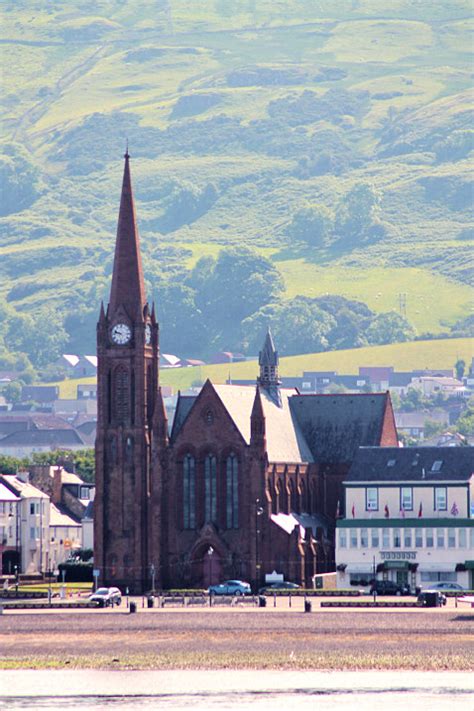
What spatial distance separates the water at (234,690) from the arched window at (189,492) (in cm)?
7038

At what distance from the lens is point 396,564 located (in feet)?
552

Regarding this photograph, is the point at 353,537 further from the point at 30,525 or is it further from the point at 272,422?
the point at 30,525

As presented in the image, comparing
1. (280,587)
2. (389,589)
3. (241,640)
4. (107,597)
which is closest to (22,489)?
(280,587)

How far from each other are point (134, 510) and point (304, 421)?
56.2 feet

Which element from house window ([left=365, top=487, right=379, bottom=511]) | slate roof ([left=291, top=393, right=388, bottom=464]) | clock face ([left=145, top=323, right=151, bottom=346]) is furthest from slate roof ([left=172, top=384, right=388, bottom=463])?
house window ([left=365, top=487, right=379, bottom=511])

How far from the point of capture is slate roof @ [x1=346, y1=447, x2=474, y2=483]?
6727 inches

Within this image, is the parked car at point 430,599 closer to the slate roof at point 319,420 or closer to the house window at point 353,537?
the house window at point 353,537

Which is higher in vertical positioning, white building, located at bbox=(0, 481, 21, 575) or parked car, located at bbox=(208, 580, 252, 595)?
white building, located at bbox=(0, 481, 21, 575)

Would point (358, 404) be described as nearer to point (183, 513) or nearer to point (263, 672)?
point (183, 513)

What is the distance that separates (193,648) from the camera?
11419 centimetres

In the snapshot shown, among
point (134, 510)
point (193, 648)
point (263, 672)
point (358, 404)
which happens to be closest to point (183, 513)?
point (134, 510)

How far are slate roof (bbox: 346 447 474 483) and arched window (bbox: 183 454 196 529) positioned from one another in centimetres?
1149

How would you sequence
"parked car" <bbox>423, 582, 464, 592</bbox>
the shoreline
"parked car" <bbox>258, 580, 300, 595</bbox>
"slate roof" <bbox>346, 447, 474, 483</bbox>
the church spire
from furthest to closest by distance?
the church spire → "slate roof" <bbox>346, 447, 474, 483</bbox> → "parked car" <bbox>258, 580, 300, 595</bbox> → "parked car" <bbox>423, 582, 464, 592</bbox> → the shoreline

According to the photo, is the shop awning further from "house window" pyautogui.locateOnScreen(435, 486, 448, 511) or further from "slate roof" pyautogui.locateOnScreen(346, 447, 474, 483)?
"slate roof" pyautogui.locateOnScreen(346, 447, 474, 483)
